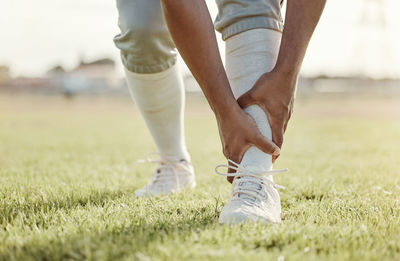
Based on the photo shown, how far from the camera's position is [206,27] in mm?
1354

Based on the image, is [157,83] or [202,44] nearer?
[202,44]

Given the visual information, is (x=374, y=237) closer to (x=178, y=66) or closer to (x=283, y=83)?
(x=283, y=83)

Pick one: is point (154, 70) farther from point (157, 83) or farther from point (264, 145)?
point (264, 145)

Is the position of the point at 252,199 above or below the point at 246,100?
below

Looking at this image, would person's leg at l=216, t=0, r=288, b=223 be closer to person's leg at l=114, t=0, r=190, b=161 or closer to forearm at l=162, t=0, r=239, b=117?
forearm at l=162, t=0, r=239, b=117

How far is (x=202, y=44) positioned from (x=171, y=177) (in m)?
0.96

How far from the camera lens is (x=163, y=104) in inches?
81.8

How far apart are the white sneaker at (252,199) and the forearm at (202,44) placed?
23cm

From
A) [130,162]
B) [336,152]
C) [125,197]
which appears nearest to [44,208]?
[125,197]

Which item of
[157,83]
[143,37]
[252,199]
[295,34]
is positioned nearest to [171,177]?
[157,83]

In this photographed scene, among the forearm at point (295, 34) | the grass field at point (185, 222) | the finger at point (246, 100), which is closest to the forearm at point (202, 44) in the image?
the finger at point (246, 100)

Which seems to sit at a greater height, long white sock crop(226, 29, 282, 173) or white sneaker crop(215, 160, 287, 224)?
long white sock crop(226, 29, 282, 173)

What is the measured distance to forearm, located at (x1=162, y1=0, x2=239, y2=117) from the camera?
1.34 meters

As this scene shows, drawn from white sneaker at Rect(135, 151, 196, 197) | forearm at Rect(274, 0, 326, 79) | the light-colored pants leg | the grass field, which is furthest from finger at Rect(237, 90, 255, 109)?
white sneaker at Rect(135, 151, 196, 197)
